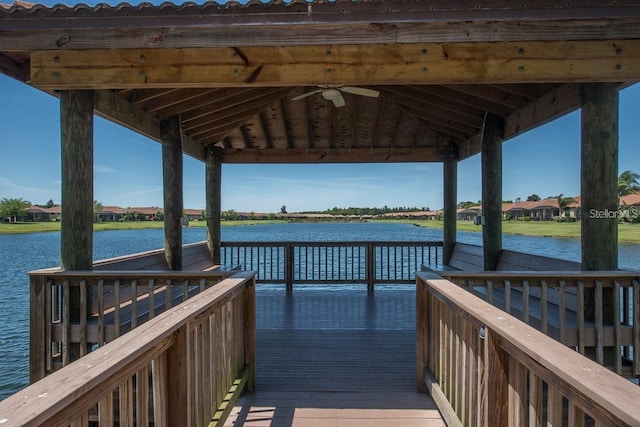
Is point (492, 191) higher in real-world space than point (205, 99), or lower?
lower

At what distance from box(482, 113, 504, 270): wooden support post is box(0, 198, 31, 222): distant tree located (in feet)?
167

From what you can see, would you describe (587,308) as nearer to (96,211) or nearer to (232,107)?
(232,107)

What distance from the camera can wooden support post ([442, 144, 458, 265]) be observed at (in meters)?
7.23

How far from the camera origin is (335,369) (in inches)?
131

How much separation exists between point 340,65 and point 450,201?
4.95 metres

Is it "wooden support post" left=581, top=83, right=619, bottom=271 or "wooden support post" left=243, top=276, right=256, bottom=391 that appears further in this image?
"wooden support post" left=581, top=83, right=619, bottom=271

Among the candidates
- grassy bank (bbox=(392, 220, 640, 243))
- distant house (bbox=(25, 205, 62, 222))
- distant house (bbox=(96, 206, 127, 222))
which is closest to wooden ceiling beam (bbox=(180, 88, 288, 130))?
grassy bank (bbox=(392, 220, 640, 243))

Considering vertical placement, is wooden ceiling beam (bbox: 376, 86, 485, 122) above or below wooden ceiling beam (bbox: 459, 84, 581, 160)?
above

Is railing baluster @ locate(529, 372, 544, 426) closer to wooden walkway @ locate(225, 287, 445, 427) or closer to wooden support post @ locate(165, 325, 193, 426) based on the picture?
wooden walkway @ locate(225, 287, 445, 427)

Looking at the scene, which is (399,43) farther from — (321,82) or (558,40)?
(558,40)

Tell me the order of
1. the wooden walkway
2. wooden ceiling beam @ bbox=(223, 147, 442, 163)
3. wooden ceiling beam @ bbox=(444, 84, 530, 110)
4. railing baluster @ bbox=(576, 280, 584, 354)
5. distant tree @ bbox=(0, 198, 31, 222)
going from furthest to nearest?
distant tree @ bbox=(0, 198, 31, 222), wooden ceiling beam @ bbox=(223, 147, 442, 163), wooden ceiling beam @ bbox=(444, 84, 530, 110), railing baluster @ bbox=(576, 280, 584, 354), the wooden walkway

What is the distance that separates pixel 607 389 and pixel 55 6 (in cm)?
372

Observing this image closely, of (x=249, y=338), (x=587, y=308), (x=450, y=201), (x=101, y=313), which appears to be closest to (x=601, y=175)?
(x=587, y=308)

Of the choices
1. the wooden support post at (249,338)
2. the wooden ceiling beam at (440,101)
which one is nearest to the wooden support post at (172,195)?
the wooden support post at (249,338)
